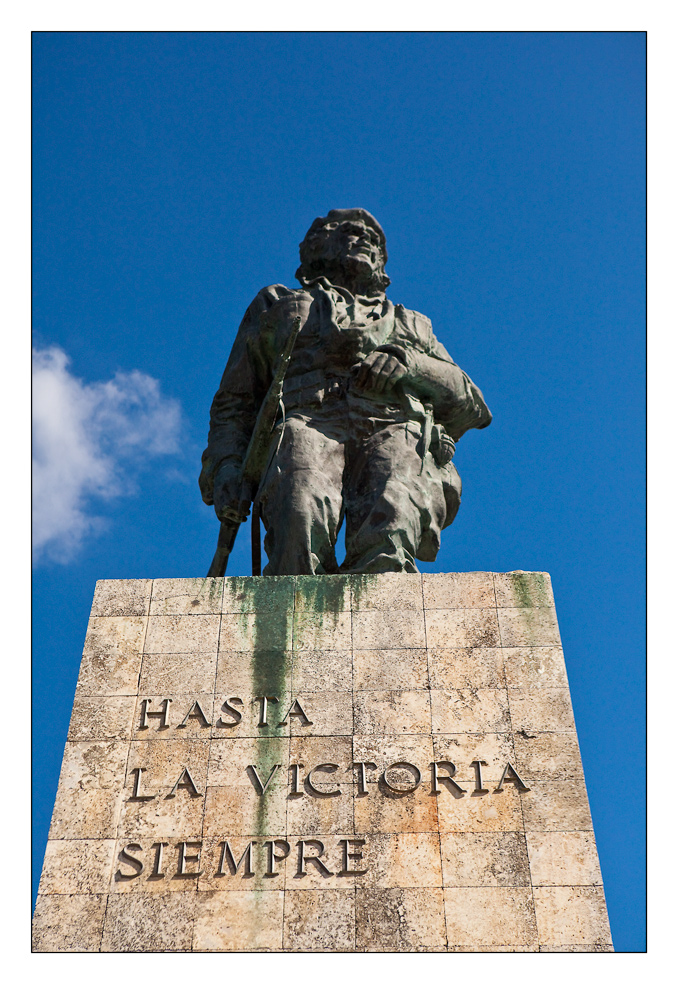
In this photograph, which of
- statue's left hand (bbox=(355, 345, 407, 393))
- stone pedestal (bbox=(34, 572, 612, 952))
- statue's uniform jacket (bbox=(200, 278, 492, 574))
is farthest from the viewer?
statue's left hand (bbox=(355, 345, 407, 393))

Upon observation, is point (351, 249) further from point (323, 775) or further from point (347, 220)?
point (323, 775)

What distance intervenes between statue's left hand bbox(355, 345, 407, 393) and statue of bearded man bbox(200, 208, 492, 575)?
0.04 feet

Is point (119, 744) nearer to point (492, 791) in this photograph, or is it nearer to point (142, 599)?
point (142, 599)

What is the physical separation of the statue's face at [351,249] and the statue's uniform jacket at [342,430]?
1.16 ft

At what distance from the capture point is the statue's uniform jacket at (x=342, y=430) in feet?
33.6

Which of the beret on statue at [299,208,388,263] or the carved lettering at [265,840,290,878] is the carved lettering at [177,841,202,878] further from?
the beret on statue at [299,208,388,263]

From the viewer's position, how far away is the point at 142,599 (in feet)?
30.6

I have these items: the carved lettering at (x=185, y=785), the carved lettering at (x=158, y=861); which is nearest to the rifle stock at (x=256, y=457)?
the carved lettering at (x=185, y=785)

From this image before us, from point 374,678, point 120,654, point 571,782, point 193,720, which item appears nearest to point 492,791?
point 571,782

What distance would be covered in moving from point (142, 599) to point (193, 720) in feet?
3.92

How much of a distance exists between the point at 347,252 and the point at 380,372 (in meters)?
1.92

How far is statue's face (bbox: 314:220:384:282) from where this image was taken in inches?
491

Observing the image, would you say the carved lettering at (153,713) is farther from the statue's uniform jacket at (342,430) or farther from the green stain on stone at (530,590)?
the green stain on stone at (530,590)

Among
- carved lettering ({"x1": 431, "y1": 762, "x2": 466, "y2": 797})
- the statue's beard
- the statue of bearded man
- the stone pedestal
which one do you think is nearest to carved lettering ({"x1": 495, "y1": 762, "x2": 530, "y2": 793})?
the stone pedestal
